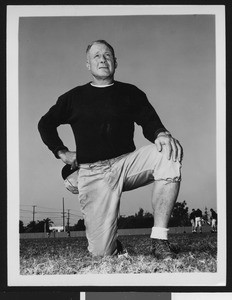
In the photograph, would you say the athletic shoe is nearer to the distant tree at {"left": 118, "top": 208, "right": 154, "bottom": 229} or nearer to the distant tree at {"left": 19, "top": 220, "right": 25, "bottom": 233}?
the distant tree at {"left": 118, "top": 208, "right": 154, "bottom": 229}

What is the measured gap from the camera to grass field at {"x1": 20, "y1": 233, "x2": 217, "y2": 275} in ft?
7.59

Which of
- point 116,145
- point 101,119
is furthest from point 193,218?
point 101,119

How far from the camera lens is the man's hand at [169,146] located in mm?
2324

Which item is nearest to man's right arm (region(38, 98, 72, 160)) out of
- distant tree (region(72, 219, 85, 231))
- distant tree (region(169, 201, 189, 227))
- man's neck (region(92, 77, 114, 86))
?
man's neck (region(92, 77, 114, 86))

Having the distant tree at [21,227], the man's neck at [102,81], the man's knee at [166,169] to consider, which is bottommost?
the distant tree at [21,227]

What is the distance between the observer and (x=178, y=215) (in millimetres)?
2344

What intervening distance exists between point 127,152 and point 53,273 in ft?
1.93

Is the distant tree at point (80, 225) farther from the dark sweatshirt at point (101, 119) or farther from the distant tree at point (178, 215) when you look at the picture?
the distant tree at point (178, 215)

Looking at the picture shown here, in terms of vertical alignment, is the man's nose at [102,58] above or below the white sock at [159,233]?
above

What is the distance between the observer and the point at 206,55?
2.36 metres

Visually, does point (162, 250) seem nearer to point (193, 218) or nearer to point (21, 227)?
point (193, 218)

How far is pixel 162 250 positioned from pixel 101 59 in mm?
834

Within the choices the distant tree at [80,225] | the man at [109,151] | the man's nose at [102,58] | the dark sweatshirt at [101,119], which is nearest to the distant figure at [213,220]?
the man at [109,151]

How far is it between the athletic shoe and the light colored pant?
165 mm
